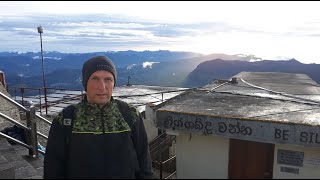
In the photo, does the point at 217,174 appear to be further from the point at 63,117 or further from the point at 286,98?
the point at 286,98

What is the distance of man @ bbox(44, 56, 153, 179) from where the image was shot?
226 centimetres

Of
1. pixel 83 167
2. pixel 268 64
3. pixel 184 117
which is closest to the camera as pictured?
pixel 83 167

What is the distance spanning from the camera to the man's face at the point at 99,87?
2525 millimetres

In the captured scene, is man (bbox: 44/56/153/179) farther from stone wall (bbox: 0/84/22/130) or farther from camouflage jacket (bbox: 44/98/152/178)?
stone wall (bbox: 0/84/22/130)

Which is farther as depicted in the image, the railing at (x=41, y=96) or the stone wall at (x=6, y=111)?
the railing at (x=41, y=96)

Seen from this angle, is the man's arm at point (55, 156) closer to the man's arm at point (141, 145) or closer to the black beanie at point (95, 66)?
the black beanie at point (95, 66)

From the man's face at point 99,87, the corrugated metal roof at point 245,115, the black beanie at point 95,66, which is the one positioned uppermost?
the black beanie at point 95,66

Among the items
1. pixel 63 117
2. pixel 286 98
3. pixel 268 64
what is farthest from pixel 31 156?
pixel 268 64

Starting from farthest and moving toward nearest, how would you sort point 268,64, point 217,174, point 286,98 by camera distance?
point 268,64, point 286,98, point 217,174

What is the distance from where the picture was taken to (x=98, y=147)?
2.31 meters

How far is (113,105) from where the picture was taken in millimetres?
2633

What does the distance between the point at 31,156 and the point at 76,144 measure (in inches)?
165

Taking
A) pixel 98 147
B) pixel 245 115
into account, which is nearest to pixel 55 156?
pixel 98 147

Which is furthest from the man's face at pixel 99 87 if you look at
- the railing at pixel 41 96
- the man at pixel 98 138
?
the railing at pixel 41 96
